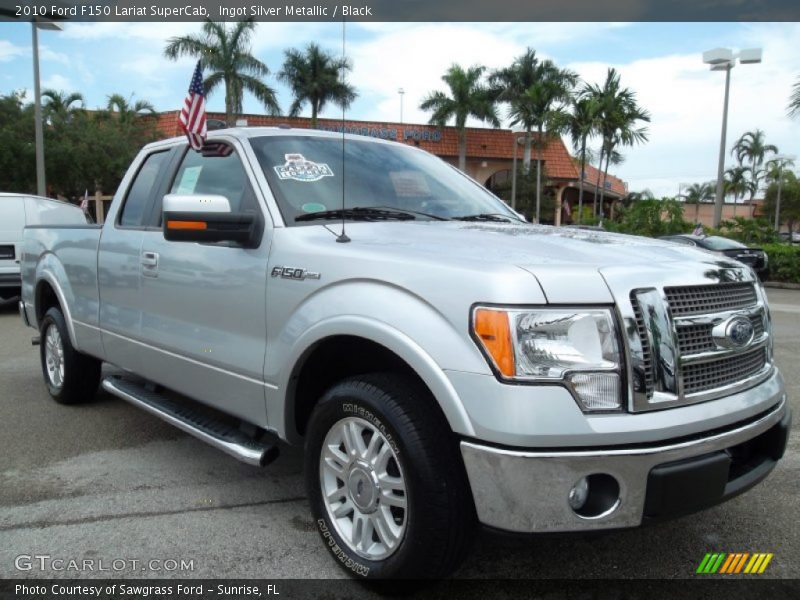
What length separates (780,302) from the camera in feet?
42.5

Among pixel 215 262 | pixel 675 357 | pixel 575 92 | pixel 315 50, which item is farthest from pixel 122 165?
pixel 675 357

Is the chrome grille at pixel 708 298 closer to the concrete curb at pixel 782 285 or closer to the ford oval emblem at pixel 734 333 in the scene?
the ford oval emblem at pixel 734 333

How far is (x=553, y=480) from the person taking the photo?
214 centimetres

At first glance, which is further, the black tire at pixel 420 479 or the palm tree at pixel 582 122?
the palm tree at pixel 582 122

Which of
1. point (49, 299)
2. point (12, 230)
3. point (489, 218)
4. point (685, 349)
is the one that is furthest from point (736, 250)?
point (12, 230)

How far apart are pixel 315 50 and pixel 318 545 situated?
108 feet

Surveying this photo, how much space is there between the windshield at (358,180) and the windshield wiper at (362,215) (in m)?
0.02

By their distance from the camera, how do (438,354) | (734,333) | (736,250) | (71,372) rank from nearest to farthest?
(438,354) < (734,333) < (71,372) < (736,250)

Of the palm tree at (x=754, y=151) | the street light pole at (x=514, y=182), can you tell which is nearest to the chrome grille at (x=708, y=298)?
the street light pole at (x=514, y=182)

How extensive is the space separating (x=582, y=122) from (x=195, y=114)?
105ft

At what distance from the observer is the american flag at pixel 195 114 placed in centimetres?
369

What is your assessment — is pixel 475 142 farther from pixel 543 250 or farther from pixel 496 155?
pixel 543 250

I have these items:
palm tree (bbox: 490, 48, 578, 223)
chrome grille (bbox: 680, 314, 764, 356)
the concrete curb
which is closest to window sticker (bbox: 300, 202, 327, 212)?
chrome grille (bbox: 680, 314, 764, 356)

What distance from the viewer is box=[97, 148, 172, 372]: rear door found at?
13.3 ft
